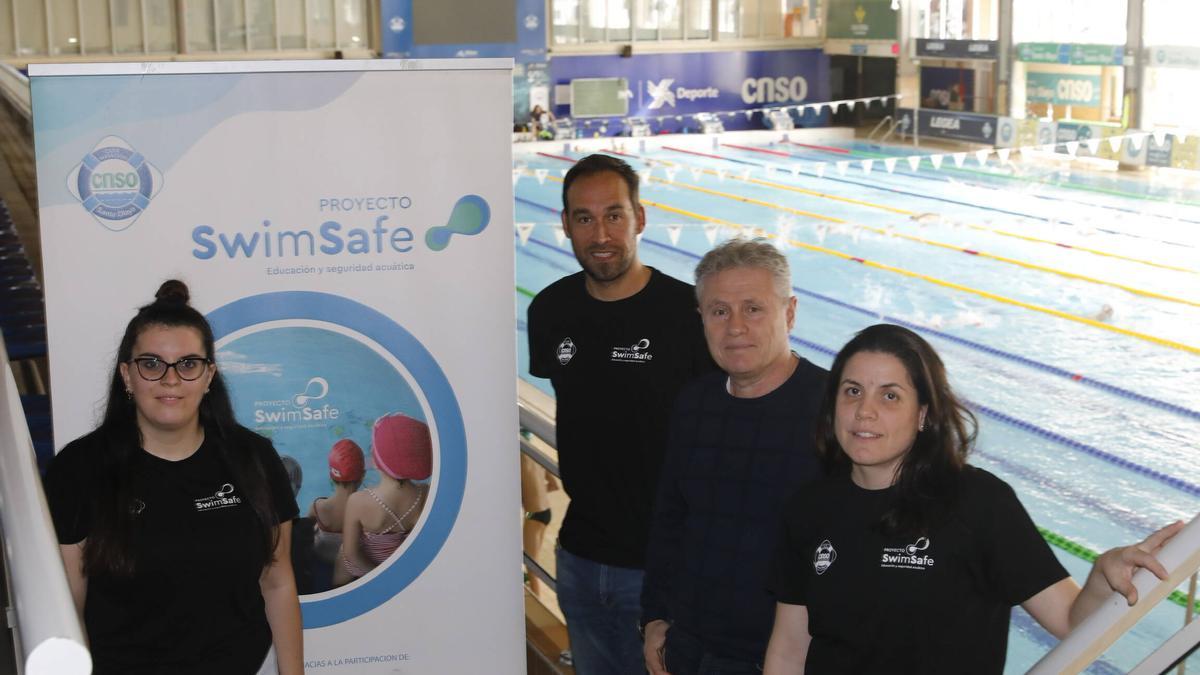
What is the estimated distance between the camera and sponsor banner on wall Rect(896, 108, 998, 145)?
1767 cm

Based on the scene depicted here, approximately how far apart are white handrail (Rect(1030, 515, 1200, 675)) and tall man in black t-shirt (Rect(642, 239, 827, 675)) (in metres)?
0.61

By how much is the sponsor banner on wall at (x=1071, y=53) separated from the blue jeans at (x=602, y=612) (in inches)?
604

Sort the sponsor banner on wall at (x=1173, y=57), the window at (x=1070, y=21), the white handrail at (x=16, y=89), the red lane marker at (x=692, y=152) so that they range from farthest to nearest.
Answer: the red lane marker at (x=692, y=152)
the window at (x=1070, y=21)
the sponsor banner on wall at (x=1173, y=57)
the white handrail at (x=16, y=89)

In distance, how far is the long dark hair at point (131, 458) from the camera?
1.97 metres

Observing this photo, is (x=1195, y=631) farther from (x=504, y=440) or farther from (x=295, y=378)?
(x=295, y=378)

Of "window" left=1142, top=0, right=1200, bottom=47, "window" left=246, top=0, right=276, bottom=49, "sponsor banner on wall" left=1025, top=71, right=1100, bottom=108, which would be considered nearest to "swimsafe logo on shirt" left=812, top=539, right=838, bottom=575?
"window" left=1142, top=0, right=1200, bottom=47

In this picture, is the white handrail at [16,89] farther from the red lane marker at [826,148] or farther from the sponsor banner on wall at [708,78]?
the sponsor banner on wall at [708,78]

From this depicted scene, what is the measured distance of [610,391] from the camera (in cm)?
258

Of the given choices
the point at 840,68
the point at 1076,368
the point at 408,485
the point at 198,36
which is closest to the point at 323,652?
the point at 408,485

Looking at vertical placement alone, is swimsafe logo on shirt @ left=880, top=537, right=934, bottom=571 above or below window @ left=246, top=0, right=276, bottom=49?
below

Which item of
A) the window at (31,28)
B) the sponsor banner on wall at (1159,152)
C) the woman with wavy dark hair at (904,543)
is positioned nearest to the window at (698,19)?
the sponsor banner on wall at (1159,152)

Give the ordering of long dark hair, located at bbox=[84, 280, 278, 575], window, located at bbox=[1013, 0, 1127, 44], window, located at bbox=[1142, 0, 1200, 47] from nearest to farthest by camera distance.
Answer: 1. long dark hair, located at bbox=[84, 280, 278, 575]
2. window, located at bbox=[1142, 0, 1200, 47]
3. window, located at bbox=[1013, 0, 1127, 44]

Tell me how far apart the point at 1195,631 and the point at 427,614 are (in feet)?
5.61

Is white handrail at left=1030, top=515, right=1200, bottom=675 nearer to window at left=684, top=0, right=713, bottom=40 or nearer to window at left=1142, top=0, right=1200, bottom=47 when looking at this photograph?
window at left=1142, top=0, right=1200, bottom=47
